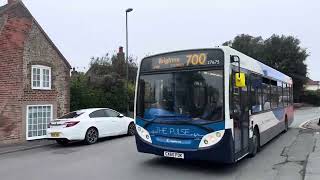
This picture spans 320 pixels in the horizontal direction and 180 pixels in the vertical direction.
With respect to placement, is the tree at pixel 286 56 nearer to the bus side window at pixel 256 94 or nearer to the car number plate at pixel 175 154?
the bus side window at pixel 256 94

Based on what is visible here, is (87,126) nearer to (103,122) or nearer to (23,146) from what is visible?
(103,122)

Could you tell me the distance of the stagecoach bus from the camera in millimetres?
9023

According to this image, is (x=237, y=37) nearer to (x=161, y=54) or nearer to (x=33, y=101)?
(x=33, y=101)

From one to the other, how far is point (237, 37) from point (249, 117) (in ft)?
180

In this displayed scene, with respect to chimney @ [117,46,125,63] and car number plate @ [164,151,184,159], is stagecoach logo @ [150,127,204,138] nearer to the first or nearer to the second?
car number plate @ [164,151,184,159]

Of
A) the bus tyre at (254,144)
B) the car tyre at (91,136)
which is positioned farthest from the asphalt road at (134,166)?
the car tyre at (91,136)

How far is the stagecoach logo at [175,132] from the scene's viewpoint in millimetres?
9180

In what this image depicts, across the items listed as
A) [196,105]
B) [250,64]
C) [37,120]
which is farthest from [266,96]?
[37,120]

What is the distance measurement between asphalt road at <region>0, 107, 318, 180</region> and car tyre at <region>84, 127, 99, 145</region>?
1.66 meters

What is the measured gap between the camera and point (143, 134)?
10117mm

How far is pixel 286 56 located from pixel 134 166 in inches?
1988

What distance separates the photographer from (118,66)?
118 feet

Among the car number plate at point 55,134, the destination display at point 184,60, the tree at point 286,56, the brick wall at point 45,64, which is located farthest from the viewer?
the tree at point 286,56

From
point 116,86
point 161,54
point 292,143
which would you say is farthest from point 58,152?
point 116,86
